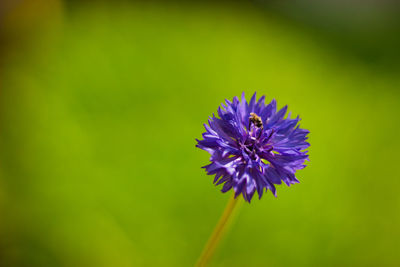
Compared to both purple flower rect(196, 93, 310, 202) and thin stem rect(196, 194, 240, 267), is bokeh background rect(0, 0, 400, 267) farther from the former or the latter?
purple flower rect(196, 93, 310, 202)

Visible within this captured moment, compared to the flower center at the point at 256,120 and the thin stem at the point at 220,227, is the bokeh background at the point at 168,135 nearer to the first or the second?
the thin stem at the point at 220,227

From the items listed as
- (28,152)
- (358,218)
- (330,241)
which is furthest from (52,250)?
(358,218)

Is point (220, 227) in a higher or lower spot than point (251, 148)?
lower

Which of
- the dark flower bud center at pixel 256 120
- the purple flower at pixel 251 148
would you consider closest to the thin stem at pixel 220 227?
the purple flower at pixel 251 148

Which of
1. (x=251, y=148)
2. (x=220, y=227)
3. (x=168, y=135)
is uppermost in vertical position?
(x=168, y=135)

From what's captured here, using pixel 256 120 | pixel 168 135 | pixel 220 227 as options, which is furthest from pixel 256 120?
pixel 168 135

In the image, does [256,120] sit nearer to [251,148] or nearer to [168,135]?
[251,148]

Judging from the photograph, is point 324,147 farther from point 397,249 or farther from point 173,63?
point 173,63
